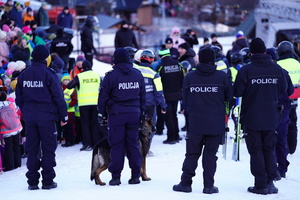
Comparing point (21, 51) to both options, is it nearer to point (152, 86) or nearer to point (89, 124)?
point (89, 124)

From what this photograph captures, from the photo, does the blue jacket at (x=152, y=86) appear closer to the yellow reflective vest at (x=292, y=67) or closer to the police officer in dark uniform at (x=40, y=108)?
the yellow reflective vest at (x=292, y=67)

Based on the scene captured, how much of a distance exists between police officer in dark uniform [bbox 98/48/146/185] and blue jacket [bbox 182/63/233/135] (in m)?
0.89

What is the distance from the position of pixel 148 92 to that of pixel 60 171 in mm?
2002

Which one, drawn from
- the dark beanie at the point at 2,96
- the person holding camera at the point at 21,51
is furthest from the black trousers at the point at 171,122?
the person holding camera at the point at 21,51

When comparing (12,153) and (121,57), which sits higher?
(121,57)

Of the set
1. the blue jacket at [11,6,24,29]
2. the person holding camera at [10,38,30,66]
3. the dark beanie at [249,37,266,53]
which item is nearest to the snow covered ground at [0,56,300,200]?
the dark beanie at [249,37,266,53]

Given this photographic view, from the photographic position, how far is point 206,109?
24.3 ft

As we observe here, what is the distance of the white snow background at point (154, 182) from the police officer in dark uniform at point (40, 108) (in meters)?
0.41

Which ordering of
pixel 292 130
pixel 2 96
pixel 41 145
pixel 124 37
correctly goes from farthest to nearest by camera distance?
pixel 124 37 → pixel 2 96 → pixel 292 130 → pixel 41 145

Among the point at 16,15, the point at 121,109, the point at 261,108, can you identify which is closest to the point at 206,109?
the point at 261,108

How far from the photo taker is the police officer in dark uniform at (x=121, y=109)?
7.91 meters

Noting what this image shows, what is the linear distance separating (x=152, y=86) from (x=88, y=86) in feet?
4.79

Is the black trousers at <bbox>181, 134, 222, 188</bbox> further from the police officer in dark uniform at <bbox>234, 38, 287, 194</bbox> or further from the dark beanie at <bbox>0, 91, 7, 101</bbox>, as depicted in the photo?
the dark beanie at <bbox>0, 91, 7, 101</bbox>

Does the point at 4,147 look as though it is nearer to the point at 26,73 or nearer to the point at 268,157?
the point at 26,73
